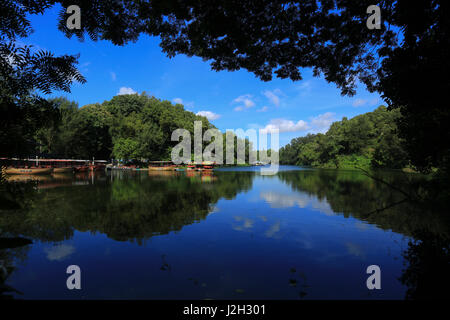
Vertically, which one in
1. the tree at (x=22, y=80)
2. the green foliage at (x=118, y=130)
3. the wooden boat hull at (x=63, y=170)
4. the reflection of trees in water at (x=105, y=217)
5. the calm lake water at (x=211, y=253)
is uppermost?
the green foliage at (x=118, y=130)

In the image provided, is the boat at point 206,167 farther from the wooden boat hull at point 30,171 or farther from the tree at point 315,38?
the tree at point 315,38

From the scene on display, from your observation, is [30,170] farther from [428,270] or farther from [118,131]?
[428,270]

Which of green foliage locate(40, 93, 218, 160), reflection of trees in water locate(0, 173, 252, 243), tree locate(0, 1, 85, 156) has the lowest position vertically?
reflection of trees in water locate(0, 173, 252, 243)

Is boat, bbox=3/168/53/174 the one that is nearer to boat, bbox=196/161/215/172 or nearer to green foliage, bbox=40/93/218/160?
green foliage, bbox=40/93/218/160

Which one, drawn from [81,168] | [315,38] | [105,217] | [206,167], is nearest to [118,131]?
[81,168]

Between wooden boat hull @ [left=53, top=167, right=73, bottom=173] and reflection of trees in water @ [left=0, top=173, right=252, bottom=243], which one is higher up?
wooden boat hull @ [left=53, top=167, right=73, bottom=173]

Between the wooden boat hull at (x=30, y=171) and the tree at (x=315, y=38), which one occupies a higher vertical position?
the tree at (x=315, y=38)

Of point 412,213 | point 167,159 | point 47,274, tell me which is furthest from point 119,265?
point 167,159

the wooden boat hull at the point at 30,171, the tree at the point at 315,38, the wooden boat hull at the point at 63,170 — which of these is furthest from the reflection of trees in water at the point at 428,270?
the wooden boat hull at the point at 63,170

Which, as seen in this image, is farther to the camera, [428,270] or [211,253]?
[211,253]

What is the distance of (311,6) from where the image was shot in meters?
6.79

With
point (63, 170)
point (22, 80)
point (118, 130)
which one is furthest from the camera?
point (118, 130)

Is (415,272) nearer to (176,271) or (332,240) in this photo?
(332,240)

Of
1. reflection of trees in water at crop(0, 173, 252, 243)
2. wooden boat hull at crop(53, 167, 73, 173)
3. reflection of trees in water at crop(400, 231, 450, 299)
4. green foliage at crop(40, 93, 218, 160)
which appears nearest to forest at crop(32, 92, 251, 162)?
green foliage at crop(40, 93, 218, 160)
